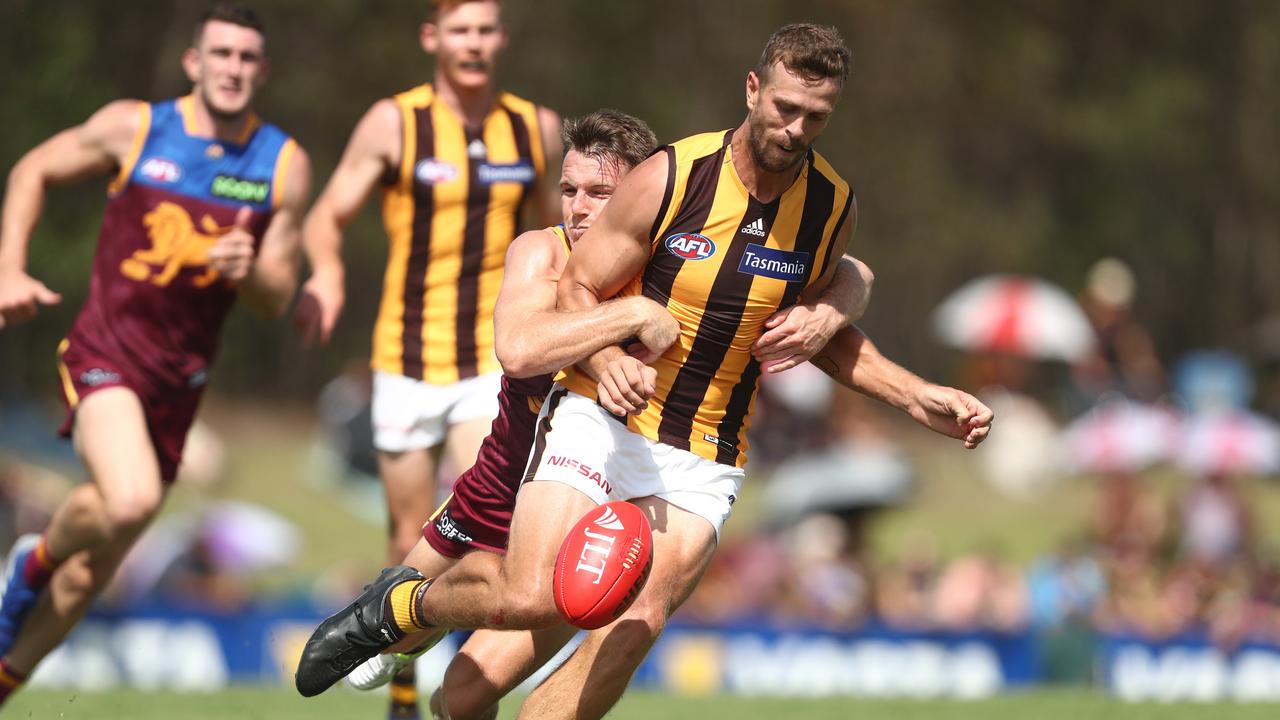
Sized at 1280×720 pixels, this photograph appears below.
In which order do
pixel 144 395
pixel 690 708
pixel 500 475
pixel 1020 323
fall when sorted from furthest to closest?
pixel 1020 323
pixel 690 708
pixel 144 395
pixel 500 475

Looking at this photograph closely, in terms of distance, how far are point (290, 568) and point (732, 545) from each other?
5.61 m

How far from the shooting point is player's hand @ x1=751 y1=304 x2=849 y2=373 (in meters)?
5.08

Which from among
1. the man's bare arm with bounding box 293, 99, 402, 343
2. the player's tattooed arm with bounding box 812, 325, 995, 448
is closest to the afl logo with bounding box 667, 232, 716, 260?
the player's tattooed arm with bounding box 812, 325, 995, 448

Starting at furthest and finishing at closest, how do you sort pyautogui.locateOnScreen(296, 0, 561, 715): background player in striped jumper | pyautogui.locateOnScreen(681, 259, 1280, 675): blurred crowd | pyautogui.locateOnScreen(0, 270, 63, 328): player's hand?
pyautogui.locateOnScreen(681, 259, 1280, 675): blurred crowd → pyautogui.locateOnScreen(296, 0, 561, 715): background player in striped jumper → pyautogui.locateOnScreen(0, 270, 63, 328): player's hand

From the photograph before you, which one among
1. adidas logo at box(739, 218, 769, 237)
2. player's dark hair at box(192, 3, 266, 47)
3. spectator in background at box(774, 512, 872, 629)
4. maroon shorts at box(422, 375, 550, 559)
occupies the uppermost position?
player's dark hair at box(192, 3, 266, 47)

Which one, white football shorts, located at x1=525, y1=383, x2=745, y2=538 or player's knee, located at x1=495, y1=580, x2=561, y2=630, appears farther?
white football shorts, located at x1=525, y1=383, x2=745, y2=538

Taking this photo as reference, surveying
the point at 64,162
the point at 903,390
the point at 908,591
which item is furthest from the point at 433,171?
the point at 908,591

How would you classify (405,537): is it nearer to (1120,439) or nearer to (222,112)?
(222,112)

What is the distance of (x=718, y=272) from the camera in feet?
16.4

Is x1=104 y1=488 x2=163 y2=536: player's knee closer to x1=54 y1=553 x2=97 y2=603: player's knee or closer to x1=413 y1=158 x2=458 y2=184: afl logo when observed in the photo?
x1=54 y1=553 x2=97 y2=603: player's knee

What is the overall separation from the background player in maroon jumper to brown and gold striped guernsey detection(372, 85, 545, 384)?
0.48 meters

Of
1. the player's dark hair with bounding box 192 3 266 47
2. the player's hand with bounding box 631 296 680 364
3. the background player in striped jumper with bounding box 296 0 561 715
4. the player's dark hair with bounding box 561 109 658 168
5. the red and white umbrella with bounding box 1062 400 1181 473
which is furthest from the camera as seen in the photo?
the red and white umbrella with bounding box 1062 400 1181 473

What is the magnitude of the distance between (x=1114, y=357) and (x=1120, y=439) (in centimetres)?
102

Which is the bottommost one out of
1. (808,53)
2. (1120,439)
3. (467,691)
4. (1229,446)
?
(467,691)
